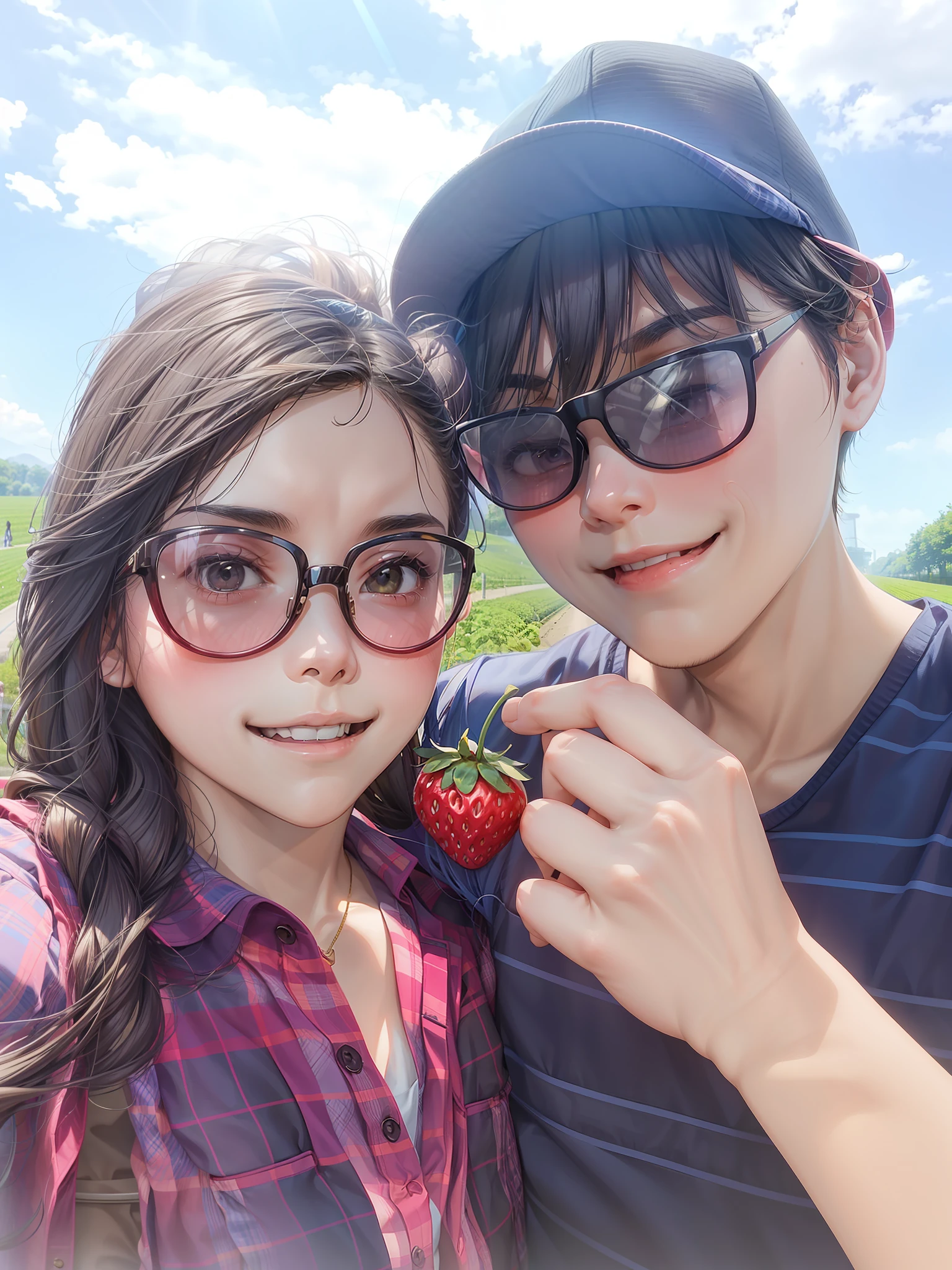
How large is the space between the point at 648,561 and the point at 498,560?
51cm

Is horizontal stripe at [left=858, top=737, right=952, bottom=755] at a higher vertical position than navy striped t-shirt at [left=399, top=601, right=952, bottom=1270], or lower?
higher

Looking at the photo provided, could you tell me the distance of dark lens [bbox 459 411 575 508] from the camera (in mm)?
1443

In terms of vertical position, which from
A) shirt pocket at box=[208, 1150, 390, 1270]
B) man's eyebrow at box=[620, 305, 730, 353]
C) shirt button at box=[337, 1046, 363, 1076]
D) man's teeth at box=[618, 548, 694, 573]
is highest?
man's eyebrow at box=[620, 305, 730, 353]

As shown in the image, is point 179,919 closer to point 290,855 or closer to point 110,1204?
point 290,855

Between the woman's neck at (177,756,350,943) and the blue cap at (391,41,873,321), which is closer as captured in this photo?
the blue cap at (391,41,873,321)

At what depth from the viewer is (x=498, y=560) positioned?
1.85 meters

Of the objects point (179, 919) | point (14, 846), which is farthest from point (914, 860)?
point (14, 846)

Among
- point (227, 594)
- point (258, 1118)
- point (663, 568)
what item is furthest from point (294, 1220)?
point (663, 568)

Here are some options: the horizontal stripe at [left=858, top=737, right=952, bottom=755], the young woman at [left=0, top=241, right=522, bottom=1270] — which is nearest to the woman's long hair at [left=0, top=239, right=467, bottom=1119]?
the young woman at [left=0, top=241, right=522, bottom=1270]

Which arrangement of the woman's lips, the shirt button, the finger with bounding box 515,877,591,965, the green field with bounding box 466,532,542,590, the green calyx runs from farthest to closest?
the green field with bounding box 466,532,542,590, the green calyx, the woman's lips, the shirt button, the finger with bounding box 515,877,591,965

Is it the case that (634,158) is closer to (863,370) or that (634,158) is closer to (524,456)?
(524,456)

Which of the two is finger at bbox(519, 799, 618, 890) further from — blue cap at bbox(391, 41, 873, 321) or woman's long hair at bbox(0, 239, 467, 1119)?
blue cap at bbox(391, 41, 873, 321)

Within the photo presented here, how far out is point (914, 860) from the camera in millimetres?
1332

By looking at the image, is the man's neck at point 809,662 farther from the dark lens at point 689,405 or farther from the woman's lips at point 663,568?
the dark lens at point 689,405
